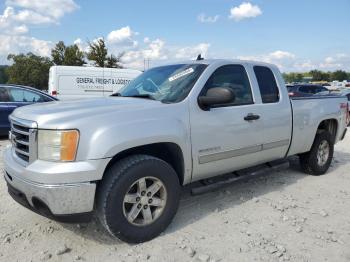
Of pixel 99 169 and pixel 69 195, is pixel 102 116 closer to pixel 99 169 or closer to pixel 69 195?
pixel 99 169

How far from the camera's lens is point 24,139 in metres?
3.42

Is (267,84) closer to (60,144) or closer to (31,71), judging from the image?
(60,144)

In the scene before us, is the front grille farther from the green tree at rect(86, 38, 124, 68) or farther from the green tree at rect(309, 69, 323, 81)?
the green tree at rect(309, 69, 323, 81)

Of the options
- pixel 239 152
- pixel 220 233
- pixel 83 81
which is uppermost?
pixel 83 81

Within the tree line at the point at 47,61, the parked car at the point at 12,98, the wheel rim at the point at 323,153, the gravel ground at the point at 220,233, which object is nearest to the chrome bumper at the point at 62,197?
the gravel ground at the point at 220,233

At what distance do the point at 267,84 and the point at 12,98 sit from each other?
7699 mm

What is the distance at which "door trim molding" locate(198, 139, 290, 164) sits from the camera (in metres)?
4.10

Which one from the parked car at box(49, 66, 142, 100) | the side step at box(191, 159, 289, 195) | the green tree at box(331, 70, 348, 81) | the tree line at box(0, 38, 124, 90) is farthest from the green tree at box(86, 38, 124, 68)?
the green tree at box(331, 70, 348, 81)

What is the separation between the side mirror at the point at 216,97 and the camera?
3865 mm

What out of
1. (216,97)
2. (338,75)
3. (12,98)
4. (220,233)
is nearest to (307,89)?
(12,98)

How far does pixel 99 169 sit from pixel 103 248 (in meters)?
0.84

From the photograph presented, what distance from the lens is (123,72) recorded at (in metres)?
17.1

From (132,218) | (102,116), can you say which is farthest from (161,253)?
(102,116)

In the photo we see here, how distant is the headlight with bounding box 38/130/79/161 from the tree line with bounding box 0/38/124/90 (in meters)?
31.3
